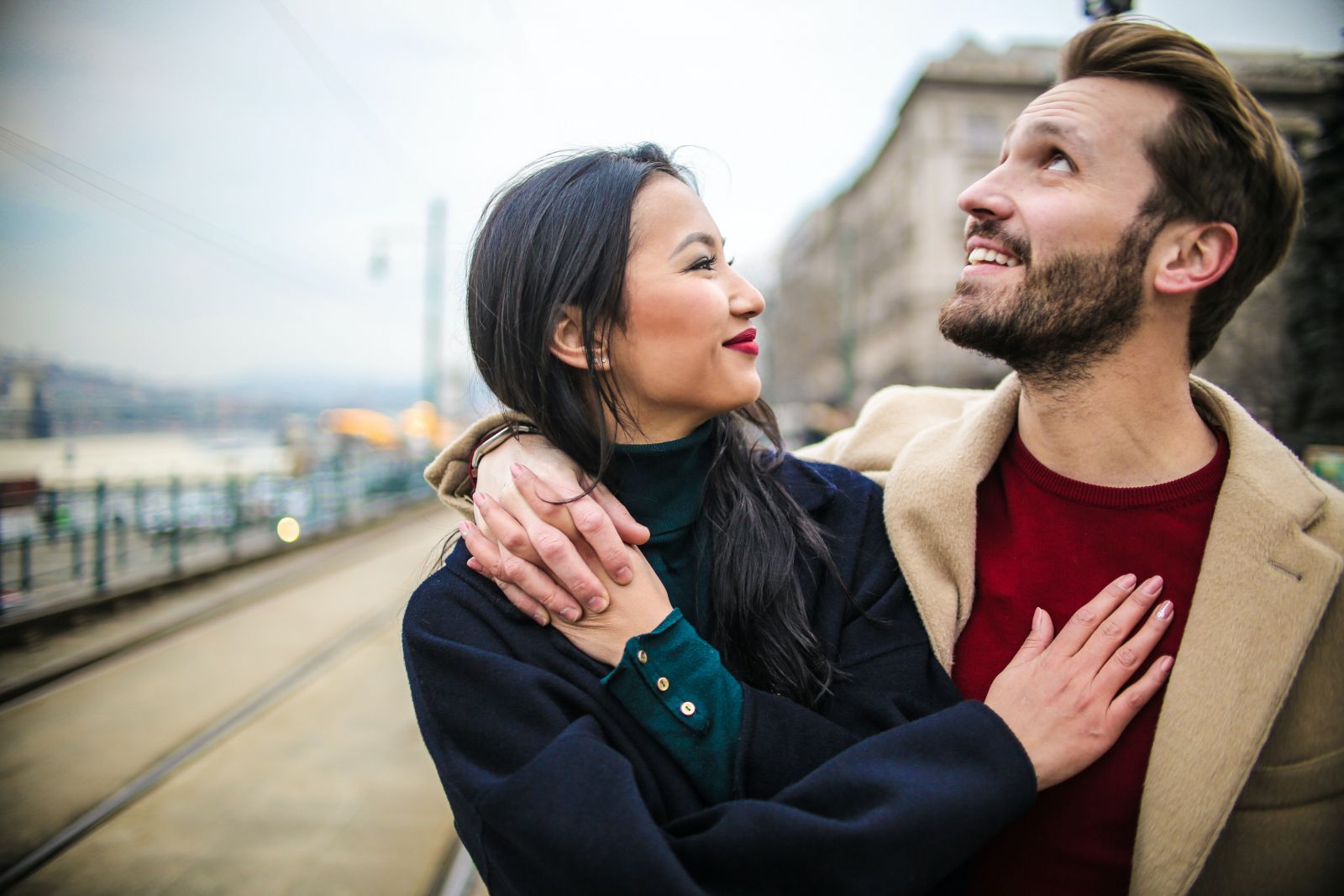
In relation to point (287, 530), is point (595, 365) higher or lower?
higher

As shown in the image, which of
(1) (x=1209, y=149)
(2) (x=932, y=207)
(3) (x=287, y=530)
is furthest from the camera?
(2) (x=932, y=207)

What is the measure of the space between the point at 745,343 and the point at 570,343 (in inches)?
15.5

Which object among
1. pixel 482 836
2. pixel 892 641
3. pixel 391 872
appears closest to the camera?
pixel 482 836

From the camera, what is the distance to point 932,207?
31.5 meters

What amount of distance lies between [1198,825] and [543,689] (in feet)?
3.81

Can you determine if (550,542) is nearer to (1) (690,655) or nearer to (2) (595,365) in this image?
(1) (690,655)

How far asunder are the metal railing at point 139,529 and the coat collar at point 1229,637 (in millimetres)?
8336

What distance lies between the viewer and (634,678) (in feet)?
4.34

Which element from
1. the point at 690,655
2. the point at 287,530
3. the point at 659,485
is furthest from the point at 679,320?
the point at 287,530

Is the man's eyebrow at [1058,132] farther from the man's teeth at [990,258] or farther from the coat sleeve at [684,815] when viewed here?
the coat sleeve at [684,815]

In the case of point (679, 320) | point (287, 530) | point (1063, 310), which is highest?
point (1063, 310)

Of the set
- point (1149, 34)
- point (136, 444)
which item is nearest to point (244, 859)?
point (1149, 34)

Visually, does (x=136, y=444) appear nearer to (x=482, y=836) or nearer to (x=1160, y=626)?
(x=482, y=836)

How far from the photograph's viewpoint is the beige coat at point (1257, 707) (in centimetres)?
130
